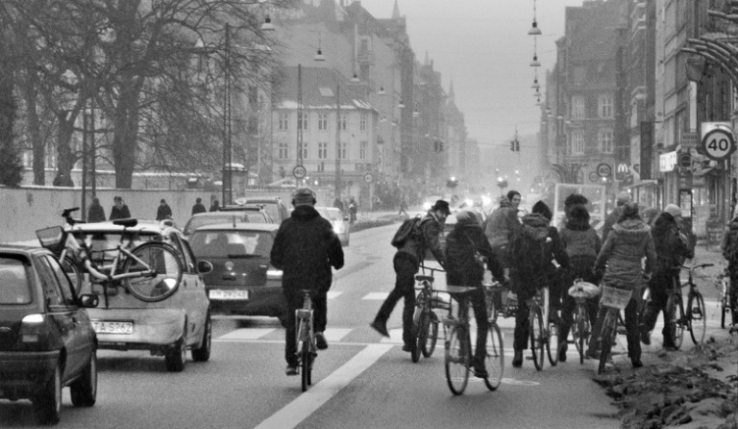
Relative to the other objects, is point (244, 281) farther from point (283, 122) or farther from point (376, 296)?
point (283, 122)

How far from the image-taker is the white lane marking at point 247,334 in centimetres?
2122

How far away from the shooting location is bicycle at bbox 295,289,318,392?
1447cm

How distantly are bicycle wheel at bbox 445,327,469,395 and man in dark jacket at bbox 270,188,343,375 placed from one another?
1.37 m

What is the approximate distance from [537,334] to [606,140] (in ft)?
498

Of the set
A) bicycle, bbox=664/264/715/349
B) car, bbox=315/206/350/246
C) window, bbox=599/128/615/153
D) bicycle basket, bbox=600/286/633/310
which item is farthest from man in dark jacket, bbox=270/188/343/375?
window, bbox=599/128/615/153

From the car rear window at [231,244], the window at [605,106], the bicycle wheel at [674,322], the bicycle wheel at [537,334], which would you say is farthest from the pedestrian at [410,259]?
the window at [605,106]

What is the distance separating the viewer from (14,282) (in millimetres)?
11828

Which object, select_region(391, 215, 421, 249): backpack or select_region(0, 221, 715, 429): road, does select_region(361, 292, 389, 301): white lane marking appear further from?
select_region(391, 215, 421, 249): backpack

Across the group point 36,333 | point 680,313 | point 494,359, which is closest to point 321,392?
point 494,359

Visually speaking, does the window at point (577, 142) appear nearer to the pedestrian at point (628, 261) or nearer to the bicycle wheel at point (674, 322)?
the bicycle wheel at point (674, 322)

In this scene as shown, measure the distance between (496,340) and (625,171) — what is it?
58761mm

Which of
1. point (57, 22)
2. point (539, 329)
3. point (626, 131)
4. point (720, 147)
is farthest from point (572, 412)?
point (626, 131)

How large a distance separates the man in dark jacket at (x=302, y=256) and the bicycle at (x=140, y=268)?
176cm

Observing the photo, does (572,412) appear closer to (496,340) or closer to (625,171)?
(496,340)
